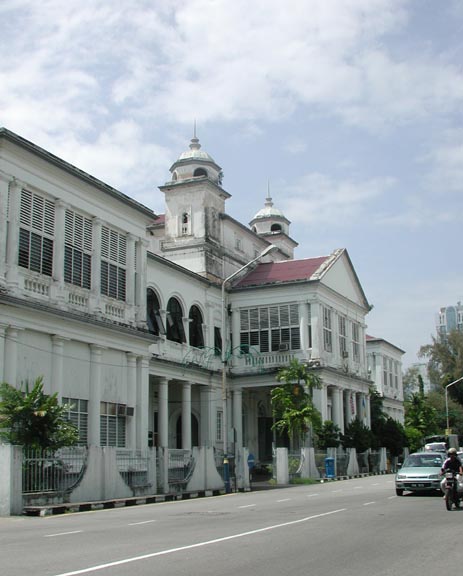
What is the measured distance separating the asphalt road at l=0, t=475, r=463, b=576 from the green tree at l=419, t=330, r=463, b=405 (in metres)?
64.2

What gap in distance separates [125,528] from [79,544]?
2.84m

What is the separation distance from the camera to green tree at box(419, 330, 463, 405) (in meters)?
81.1

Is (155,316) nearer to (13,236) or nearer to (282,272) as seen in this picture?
(282,272)

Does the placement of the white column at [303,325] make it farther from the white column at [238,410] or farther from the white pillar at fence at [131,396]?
the white pillar at fence at [131,396]

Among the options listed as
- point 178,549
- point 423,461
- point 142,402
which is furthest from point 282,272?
point 178,549

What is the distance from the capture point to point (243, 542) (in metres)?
12.1

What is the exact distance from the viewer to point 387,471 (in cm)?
4788

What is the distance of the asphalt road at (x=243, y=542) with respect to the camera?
9.56 m

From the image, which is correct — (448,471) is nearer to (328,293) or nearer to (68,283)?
(68,283)

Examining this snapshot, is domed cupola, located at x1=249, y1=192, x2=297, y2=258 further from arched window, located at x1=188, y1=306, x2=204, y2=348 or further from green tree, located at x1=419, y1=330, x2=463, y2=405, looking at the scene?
green tree, located at x1=419, y1=330, x2=463, y2=405

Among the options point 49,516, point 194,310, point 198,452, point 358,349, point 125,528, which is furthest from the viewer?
point 358,349

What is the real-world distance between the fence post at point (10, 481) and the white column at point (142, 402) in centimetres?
1063

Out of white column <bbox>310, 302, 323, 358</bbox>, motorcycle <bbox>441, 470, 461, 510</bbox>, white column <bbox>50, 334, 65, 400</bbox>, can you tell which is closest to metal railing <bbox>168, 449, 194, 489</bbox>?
white column <bbox>50, 334, 65, 400</bbox>

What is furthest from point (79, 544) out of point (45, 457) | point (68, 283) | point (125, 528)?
point (68, 283)
